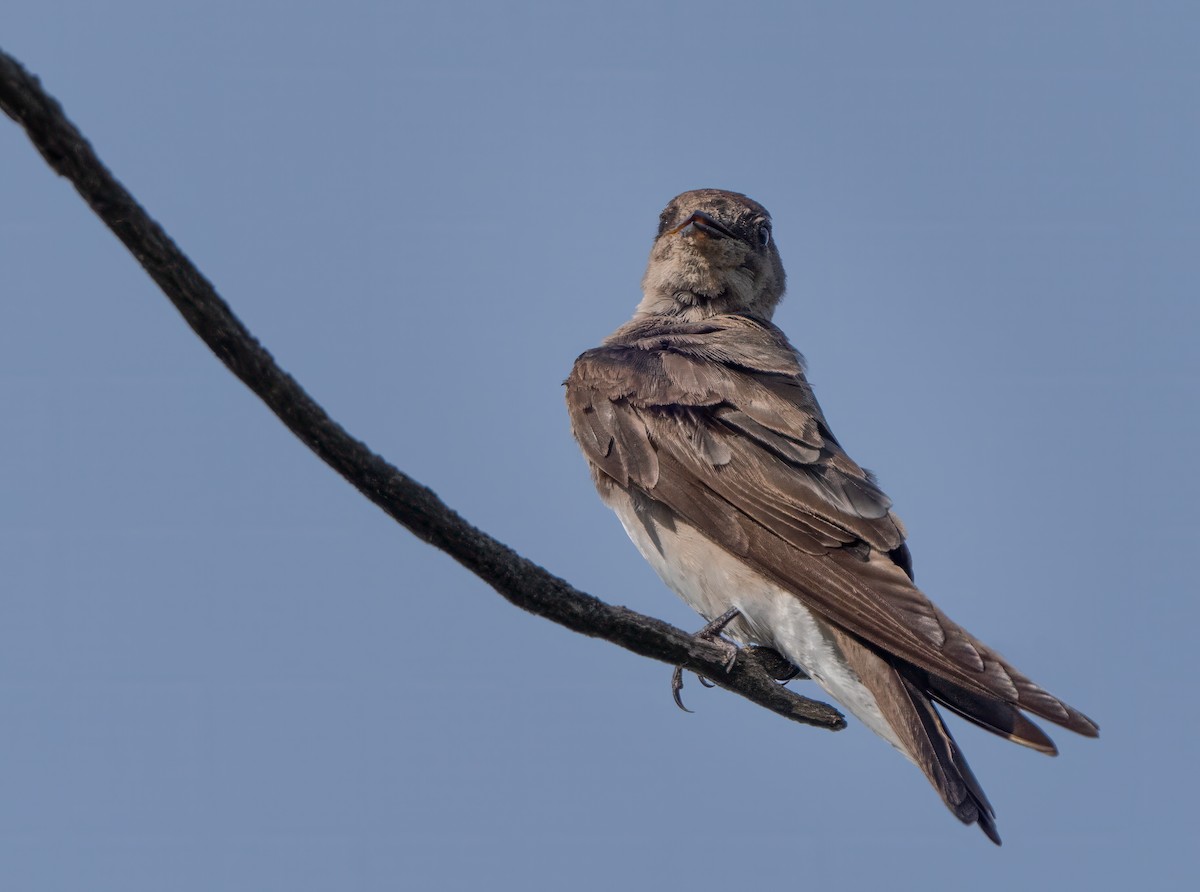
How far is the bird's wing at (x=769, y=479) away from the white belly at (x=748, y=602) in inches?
5.3

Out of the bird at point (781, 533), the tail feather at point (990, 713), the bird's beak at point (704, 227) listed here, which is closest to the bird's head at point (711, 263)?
the bird's beak at point (704, 227)

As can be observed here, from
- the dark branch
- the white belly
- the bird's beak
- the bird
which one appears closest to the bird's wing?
the bird

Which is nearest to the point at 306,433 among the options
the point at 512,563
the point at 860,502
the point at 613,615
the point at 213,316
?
the point at 213,316

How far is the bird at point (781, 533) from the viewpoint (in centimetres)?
536

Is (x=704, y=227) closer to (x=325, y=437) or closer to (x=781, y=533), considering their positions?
(x=781, y=533)

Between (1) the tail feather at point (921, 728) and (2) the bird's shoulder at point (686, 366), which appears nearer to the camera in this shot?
(1) the tail feather at point (921, 728)

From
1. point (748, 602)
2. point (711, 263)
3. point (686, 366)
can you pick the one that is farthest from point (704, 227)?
point (748, 602)

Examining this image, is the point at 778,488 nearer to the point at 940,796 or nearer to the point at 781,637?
the point at 781,637

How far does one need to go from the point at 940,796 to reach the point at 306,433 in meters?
2.91

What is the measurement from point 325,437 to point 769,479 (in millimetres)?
3098

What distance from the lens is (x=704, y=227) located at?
862cm

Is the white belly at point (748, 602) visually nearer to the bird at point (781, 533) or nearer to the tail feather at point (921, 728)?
the bird at point (781, 533)

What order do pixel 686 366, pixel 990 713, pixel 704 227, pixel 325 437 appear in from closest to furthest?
pixel 325 437 → pixel 990 713 → pixel 686 366 → pixel 704 227

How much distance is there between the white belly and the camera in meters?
6.07
